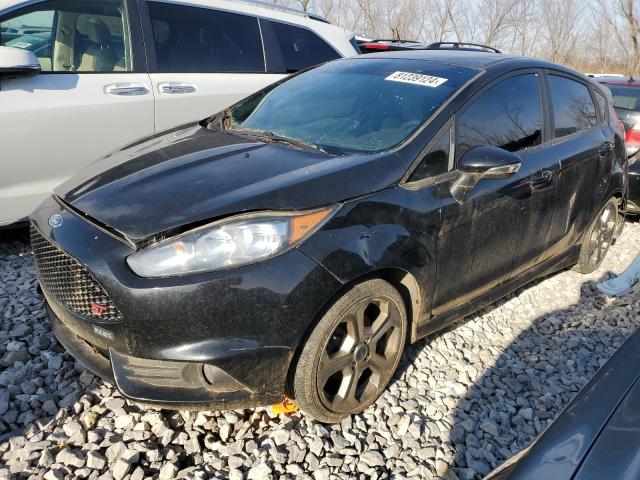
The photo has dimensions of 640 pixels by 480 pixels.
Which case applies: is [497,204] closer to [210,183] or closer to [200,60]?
[210,183]

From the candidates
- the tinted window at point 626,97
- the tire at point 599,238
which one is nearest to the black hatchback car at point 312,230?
the tire at point 599,238

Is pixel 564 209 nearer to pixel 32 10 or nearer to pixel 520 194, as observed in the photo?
pixel 520 194

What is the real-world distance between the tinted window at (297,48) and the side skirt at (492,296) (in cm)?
279

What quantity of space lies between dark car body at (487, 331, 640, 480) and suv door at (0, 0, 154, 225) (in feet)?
11.0

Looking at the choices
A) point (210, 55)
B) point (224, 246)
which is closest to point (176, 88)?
point (210, 55)

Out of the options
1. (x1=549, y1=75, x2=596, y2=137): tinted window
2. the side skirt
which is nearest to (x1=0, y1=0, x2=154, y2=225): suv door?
the side skirt

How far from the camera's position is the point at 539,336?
3.39m

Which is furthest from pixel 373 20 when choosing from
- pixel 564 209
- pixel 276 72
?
pixel 564 209

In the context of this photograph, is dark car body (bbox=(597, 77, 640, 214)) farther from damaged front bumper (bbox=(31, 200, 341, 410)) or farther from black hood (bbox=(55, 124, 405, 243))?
damaged front bumper (bbox=(31, 200, 341, 410))

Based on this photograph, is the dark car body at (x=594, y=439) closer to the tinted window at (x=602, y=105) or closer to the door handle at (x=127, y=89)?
the tinted window at (x=602, y=105)

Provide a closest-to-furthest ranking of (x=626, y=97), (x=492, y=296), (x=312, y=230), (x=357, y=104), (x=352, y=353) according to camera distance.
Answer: (x=312, y=230), (x=352, y=353), (x=357, y=104), (x=492, y=296), (x=626, y=97)

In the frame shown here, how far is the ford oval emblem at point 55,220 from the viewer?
7.45ft

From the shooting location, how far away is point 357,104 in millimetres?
2939

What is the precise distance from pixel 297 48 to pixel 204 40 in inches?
37.4
